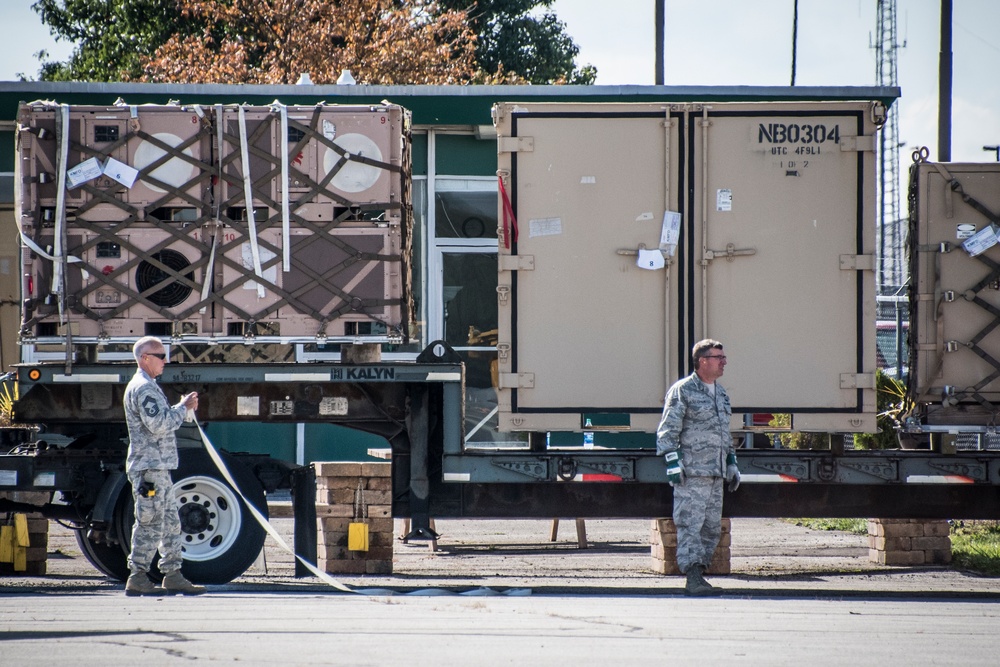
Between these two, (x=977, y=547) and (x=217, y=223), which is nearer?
(x=217, y=223)

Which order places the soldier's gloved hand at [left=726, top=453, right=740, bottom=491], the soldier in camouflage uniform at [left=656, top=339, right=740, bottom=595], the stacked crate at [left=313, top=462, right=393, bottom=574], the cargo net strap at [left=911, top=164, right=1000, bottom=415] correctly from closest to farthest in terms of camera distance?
the soldier in camouflage uniform at [left=656, top=339, right=740, bottom=595]
the soldier's gloved hand at [left=726, top=453, right=740, bottom=491]
the cargo net strap at [left=911, top=164, right=1000, bottom=415]
the stacked crate at [left=313, top=462, right=393, bottom=574]

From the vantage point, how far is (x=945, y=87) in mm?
19031

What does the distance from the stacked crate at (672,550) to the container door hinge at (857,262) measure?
2.83m

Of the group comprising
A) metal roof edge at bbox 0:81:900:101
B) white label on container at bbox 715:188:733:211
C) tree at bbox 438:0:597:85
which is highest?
tree at bbox 438:0:597:85

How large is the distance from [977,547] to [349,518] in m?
6.24

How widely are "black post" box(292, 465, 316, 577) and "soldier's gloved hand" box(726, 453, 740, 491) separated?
3111 mm

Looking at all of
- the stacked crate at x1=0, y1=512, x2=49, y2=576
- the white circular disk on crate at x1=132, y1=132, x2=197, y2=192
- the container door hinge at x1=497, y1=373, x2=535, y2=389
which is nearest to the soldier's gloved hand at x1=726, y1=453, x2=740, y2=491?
the container door hinge at x1=497, y1=373, x2=535, y2=389

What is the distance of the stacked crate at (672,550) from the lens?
10617mm

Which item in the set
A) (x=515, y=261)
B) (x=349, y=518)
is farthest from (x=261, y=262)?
(x=349, y=518)

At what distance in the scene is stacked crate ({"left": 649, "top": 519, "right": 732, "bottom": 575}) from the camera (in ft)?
34.8

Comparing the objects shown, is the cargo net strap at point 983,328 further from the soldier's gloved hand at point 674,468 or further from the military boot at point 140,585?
the military boot at point 140,585

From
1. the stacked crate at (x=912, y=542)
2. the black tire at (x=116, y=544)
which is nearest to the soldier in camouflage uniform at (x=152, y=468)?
the black tire at (x=116, y=544)

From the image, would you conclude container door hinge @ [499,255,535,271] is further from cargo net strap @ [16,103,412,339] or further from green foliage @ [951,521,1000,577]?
green foliage @ [951,521,1000,577]

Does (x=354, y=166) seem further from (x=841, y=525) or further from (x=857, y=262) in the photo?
(x=841, y=525)
